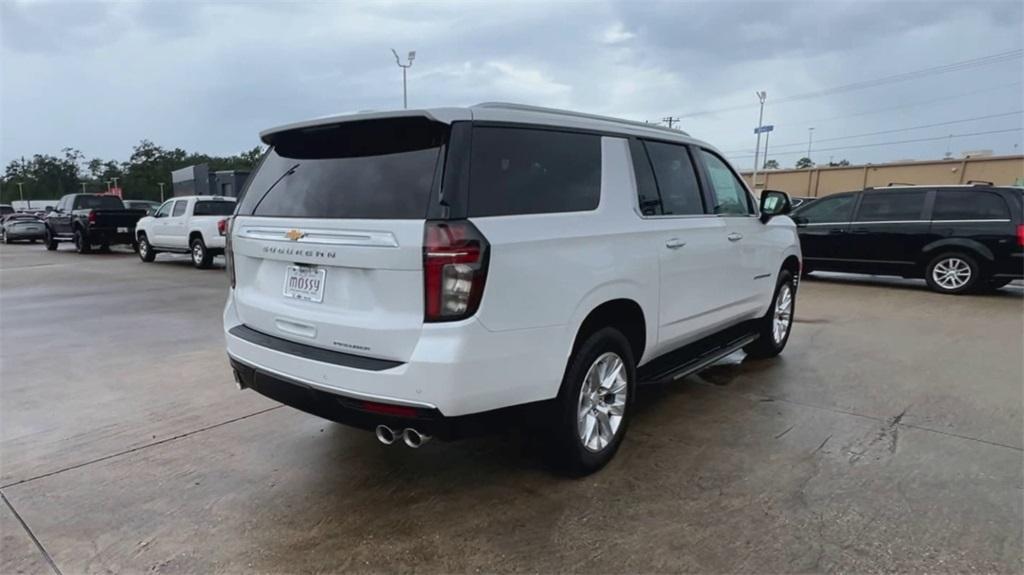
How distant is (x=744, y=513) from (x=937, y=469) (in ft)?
4.36

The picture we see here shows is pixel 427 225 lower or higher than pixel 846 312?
higher

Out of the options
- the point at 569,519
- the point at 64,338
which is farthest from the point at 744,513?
the point at 64,338

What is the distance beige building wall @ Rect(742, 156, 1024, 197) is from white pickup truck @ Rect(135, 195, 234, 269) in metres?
24.5

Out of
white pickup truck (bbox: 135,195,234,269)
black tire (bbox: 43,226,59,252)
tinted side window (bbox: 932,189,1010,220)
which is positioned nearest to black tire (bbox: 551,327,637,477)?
→ tinted side window (bbox: 932,189,1010,220)

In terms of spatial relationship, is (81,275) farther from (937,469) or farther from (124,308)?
(937,469)

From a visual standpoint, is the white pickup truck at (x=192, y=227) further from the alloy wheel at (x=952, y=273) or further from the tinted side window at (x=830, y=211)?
the alloy wheel at (x=952, y=273)

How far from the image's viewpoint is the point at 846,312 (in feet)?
26.1

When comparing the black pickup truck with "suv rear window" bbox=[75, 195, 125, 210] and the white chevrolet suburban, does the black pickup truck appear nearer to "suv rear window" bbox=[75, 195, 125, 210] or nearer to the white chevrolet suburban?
"suv rear window" bbox=[75, 195, 125, 210]

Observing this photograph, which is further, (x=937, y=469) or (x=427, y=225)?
(x=937, y=469)

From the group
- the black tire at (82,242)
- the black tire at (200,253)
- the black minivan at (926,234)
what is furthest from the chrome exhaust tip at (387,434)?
the black tire at (82,242)

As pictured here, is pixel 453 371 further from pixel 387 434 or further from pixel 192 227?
pixel 192 227

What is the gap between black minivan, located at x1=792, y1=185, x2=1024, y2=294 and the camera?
8992 millimetres

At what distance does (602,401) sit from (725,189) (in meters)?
2.21

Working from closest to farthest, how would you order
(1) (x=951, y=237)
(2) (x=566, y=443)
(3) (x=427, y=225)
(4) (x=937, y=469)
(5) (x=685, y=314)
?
(3) (x=427, y=225)
(2) (x=566, y=443)
(4) (x=937, y=469)
(5) (x=685, y=314)
(1) (x=951, y=237)
